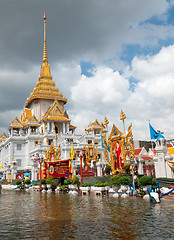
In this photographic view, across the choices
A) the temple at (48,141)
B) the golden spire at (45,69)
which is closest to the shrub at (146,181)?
the temple at (48,141)

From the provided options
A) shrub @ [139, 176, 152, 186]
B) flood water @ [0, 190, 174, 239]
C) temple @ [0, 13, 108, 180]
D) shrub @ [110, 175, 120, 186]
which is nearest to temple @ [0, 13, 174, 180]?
temple @ [0, 13, 108, 180]

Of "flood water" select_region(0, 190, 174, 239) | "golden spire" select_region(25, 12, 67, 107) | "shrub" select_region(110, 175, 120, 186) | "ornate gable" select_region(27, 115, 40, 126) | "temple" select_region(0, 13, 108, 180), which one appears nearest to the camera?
"flood water" select_region(0, 190, 174, 239)

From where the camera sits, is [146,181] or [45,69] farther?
[45,69]

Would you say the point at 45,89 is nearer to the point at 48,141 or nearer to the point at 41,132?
the point at 41,132

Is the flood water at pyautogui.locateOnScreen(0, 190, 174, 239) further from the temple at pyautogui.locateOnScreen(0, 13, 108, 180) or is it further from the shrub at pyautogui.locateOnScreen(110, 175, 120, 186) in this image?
the temple at pyautogui.locateOnScreen(0, 13, 108, 180)

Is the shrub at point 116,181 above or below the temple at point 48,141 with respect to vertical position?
below

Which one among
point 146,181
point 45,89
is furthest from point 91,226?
point 45,89

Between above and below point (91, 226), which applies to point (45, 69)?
above

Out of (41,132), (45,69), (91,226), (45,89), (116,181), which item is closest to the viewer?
(91,226)

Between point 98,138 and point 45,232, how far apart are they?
47.3 m

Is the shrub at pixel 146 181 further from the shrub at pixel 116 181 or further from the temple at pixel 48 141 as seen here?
the temple at pixel 48 141

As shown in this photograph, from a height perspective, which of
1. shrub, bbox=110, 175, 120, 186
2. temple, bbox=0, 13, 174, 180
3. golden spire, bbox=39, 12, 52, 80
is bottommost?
shrub, bbox=110, 175, 120, 186

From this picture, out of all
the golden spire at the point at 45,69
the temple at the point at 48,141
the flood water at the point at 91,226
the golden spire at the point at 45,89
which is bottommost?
the flood water at the point at 91,226

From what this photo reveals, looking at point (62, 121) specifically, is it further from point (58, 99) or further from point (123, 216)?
point (123, 216)
